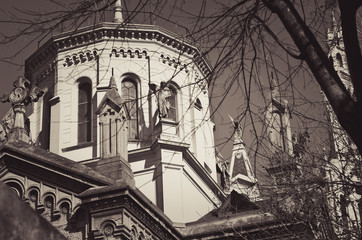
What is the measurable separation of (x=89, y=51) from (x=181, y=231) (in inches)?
545

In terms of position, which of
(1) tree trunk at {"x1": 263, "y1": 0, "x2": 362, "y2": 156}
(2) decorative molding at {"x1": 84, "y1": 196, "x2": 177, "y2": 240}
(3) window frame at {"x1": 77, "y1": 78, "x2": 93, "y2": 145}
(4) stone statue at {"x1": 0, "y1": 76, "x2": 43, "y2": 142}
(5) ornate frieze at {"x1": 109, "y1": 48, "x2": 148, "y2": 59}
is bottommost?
(1) tree trunk at {"x1": 263, "y1": 0, "x2": 362, "y2": 156}

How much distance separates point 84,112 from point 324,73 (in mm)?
28471

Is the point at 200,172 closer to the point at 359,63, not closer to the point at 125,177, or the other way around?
the point at 125,177

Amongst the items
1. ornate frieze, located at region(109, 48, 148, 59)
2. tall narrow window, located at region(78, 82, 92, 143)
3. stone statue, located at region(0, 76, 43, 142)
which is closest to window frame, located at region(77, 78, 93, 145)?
tall narrow window, located at region(78, 82, 92, 143)

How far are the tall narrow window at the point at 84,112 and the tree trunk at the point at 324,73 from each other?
2725cm

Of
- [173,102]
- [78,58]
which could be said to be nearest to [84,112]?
[78,58]

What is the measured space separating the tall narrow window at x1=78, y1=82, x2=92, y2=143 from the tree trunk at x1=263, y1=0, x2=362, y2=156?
2725 centimetres

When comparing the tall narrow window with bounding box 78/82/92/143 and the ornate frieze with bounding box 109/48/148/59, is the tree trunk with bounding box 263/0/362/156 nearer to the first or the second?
the tall narrow window with bounding box 78/82/92/143

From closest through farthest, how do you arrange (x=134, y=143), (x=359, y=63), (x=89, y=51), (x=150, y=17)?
(x=359, y=63) → (x=150, y=17) → (x=134, y=143) → (x=89, y=51)

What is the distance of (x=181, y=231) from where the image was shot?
78.7 feet

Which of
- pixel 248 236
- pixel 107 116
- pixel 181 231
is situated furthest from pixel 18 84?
pixel 248 236

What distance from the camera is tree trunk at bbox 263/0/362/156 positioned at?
19.7ft

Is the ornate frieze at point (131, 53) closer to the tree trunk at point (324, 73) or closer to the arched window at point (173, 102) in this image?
the arched window at point (173, 102)

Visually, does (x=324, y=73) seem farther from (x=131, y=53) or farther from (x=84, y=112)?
(x=131, y=53)
